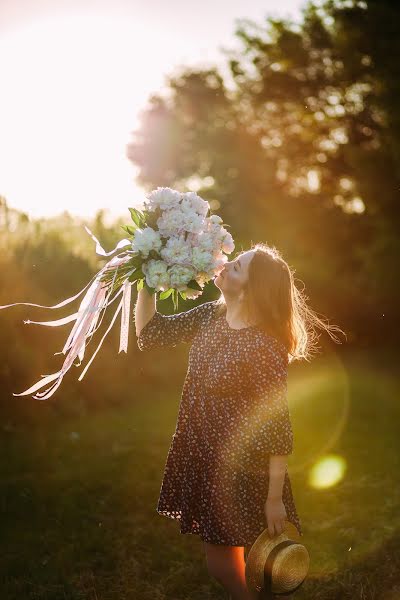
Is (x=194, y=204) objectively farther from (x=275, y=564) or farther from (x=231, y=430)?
(x=275, y=564)

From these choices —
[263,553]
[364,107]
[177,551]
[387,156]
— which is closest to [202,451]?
[263,553]

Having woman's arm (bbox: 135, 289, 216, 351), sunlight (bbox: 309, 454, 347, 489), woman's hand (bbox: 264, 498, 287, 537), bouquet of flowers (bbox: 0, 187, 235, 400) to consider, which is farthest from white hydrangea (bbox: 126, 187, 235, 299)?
sunlight (bbox: 309, 454, 347, 489)

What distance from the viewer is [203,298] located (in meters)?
8.62

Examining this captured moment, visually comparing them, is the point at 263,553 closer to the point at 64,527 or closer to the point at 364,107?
the point at 64,527

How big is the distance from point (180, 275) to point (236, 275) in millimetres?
257

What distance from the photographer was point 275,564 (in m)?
2.47

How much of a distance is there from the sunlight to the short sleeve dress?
2727mm

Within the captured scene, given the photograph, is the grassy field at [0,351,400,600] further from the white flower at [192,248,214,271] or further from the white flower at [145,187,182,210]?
the white flower at [145,187,182,210]

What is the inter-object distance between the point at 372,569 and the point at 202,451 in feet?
6.15

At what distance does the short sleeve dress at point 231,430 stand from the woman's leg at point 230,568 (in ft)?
0.22

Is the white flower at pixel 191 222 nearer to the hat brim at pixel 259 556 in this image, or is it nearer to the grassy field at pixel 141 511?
the hat brim at pixel 259 556


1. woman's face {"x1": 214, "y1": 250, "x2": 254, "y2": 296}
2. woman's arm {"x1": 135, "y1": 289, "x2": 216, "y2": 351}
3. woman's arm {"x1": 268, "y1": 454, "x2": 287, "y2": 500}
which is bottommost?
woman's arm {"x1": 268, "y1": 454, "x2": 287, "y2": 500}

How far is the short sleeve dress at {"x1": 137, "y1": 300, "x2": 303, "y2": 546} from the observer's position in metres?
2.58

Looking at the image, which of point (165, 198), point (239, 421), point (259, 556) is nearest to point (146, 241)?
point (165, 198)
